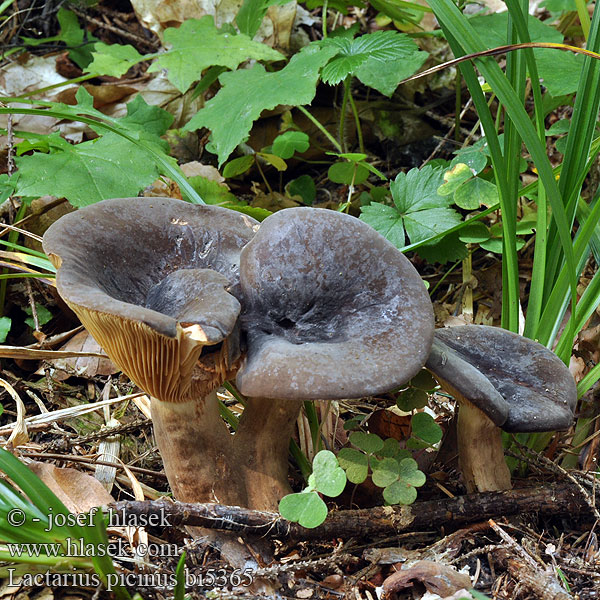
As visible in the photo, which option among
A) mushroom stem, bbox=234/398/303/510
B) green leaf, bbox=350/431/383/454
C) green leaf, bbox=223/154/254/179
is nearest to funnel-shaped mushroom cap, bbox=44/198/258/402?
mushroom stem, bbox=234/398/303/510

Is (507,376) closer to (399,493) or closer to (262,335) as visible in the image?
(399,493)

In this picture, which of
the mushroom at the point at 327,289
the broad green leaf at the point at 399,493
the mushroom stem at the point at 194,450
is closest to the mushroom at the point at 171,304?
the mushroom stem at the point at 194,450

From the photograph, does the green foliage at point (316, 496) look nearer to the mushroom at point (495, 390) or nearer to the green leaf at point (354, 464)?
the green leaf at point (354, 464)

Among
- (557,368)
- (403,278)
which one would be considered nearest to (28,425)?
(403,278)

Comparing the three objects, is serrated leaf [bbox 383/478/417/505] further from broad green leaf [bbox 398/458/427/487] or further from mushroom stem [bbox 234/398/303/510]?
mushroom stem [bbox 234/398/303/510]

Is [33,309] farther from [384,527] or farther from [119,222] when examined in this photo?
[384,527]

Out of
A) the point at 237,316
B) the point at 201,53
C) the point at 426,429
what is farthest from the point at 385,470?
the point at 201,53
